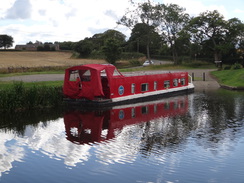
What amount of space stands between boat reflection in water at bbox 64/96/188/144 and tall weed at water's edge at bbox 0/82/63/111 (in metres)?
2.53

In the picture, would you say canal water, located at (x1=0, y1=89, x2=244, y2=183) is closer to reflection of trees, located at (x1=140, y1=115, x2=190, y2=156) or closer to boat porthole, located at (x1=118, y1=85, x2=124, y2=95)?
reflection of trees, located at (x1=140, y1=115, x2=190, y2=156)

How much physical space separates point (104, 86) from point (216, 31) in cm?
4642

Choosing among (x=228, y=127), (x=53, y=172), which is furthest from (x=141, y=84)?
(x=53, y=172)

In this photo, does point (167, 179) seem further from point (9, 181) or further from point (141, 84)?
point (141, 84)

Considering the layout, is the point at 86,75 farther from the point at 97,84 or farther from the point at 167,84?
the point at 167,84

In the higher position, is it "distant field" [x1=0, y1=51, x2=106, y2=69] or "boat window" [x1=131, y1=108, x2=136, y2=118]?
"distant field" [x1=0, y1=51, x2=106, y2=69]

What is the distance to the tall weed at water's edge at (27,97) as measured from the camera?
71.3 feet

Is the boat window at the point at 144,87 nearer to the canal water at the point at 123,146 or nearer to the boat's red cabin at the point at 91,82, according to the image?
the boat's red cabin at the point at 91,82

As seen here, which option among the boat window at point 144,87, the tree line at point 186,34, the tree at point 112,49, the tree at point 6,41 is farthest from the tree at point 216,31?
the tree at point 6,41

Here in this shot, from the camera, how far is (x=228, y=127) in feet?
55.9

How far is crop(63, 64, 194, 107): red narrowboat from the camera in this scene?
23.6 m

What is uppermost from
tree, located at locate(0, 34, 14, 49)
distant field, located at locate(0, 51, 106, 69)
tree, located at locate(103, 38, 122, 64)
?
tree, located at locate(0, 34, 14, 49)

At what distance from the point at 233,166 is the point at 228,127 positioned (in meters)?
6.07

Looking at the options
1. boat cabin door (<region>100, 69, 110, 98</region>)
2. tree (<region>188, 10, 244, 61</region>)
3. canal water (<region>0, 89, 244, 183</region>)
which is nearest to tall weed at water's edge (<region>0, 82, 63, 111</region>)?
canal water (<region>0, 89, 244, 183</region>)
